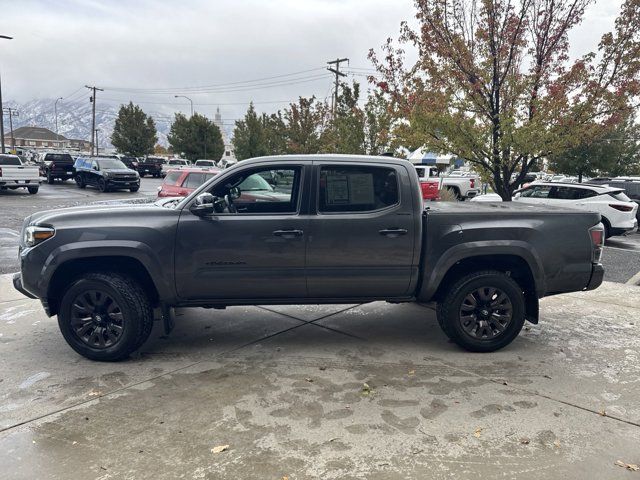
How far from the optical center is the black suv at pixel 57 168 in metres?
29.0

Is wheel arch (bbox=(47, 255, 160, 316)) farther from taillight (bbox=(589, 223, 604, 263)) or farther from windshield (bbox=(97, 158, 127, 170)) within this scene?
windshield (bbox=(97, 158, 127, 170))

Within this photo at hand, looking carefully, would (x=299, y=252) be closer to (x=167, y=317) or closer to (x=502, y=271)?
(x=167, y=317)

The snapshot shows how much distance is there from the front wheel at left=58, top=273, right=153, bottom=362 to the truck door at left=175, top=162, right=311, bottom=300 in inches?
17.0

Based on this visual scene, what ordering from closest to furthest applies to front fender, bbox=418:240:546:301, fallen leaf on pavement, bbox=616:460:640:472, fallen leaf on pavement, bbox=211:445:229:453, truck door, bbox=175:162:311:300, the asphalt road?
fallen leaf on pavement, bbox=616:460:640:472, fallen leaf on pavement, bbox=211:445:229:453, truck door, bbox=175:162:311:300, front fender, bbox=418:240:546:301, the asphalt road

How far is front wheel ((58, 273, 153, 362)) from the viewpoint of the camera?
4.30 metres

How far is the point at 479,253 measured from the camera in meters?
4.47

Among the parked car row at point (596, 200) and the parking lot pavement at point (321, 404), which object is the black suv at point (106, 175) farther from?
the parking lot pavement at point (321, 404)

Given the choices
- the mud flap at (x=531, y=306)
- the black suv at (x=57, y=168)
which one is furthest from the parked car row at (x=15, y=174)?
the mud flap at (x=531, y=306)

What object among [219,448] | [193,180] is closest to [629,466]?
[219,448]

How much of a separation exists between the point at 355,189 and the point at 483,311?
1707 millimetres

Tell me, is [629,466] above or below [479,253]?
below

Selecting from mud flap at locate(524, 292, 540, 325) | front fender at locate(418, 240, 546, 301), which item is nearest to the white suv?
mud flap at locate(524, 292, 540, 325)

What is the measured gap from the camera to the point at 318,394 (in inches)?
150

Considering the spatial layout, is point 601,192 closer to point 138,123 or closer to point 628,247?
point 628,247
